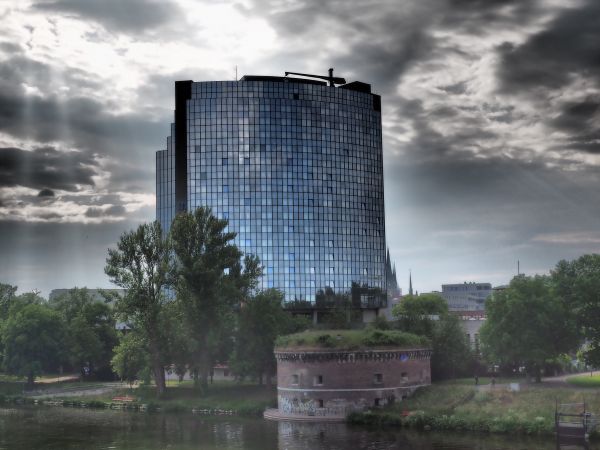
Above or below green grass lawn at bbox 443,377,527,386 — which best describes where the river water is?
below

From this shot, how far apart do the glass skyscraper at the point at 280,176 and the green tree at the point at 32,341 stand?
40883 mm

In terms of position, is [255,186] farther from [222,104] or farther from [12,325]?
[12,325]

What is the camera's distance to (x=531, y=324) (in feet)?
274

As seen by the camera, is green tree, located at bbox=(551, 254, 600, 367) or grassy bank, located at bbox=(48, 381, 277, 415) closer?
green tree, located at bbox=(551, 254, 600, 367)

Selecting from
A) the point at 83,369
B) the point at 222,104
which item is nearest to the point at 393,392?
the point at 83,369

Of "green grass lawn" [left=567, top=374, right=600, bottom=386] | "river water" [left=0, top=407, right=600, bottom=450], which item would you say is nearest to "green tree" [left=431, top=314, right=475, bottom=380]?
"green grass lawn" [left=567, top=374, right=600, bottom=386]

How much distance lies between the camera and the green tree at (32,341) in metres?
118

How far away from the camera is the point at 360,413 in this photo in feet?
257

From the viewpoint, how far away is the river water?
207 feet

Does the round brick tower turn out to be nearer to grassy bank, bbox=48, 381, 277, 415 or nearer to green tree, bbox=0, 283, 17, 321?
grassy bank, bbox=48, 381, 277, 415

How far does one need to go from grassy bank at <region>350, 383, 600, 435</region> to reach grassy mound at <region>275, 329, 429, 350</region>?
724cm

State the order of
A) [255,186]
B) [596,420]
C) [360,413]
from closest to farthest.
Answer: [596,420]
[360,413]
[255,186]

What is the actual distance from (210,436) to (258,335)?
26.6 meters

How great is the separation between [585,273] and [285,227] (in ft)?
252
